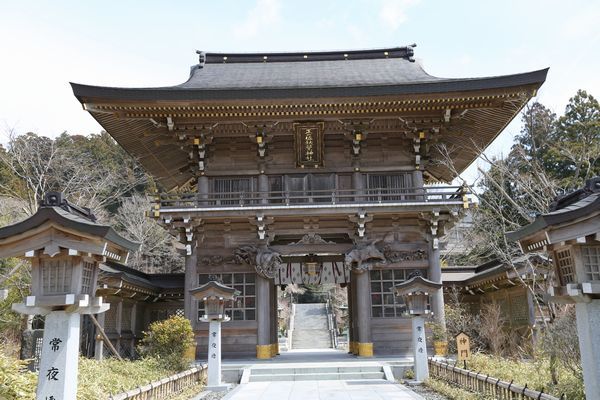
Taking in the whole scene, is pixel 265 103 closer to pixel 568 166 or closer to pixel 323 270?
pixel 323 270

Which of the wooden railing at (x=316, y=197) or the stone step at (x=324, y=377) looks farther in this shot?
the wooden railing at (x=316, y=197)

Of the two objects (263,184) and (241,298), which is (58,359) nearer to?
(241,298)

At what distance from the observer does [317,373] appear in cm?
1342

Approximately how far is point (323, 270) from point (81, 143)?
33.3 meters

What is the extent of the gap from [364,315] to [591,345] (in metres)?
9.93

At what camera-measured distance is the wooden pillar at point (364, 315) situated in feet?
49.9

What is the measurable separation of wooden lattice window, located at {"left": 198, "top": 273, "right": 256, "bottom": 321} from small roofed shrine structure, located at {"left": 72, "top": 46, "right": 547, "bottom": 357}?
39 millimetres

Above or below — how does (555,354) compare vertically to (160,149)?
below

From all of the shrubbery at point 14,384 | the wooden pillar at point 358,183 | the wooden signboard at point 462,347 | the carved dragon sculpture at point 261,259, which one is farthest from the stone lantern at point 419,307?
the shrubbery at point 14,384

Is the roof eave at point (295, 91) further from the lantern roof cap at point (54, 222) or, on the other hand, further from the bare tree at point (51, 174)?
the lantern roof cap at point (54, 222)

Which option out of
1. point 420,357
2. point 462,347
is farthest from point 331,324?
point 462,347

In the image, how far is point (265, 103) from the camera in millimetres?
14703

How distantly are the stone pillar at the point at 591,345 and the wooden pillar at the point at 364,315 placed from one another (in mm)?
9707

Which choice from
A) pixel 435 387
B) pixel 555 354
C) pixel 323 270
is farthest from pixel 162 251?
pixel 555 354
